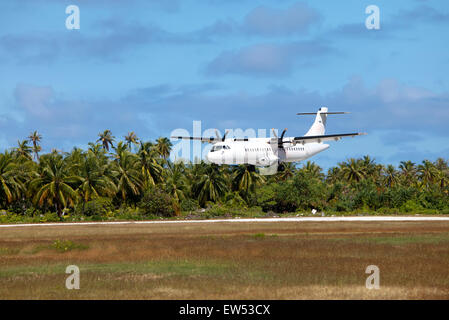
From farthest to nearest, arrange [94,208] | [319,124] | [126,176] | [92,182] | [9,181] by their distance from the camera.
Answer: [126,176] → [319,124] → [92,182] → [9,181] → [94,208]

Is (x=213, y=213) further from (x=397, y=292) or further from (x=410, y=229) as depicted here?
(x=397, y=292)

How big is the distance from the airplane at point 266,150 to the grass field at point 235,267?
24.2 metres

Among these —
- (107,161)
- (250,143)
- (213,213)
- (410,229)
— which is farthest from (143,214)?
(410,229)

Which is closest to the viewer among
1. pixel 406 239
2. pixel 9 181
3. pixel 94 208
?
pixel 406 239

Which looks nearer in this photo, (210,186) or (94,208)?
(94,208)

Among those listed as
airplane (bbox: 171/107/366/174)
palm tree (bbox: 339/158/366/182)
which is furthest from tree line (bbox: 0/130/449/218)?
palm tree (bbox: 339/158/366/182)

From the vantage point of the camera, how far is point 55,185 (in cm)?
7962

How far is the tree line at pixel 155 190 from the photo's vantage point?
81.4 m

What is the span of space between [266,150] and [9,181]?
126ft

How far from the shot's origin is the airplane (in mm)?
64375

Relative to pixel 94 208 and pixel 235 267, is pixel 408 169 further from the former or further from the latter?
pixel 235 267

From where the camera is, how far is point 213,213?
271 ft

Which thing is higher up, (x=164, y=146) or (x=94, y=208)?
(x=164, y=146)

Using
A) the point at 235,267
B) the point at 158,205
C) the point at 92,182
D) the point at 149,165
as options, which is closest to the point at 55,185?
the point at 92,182
